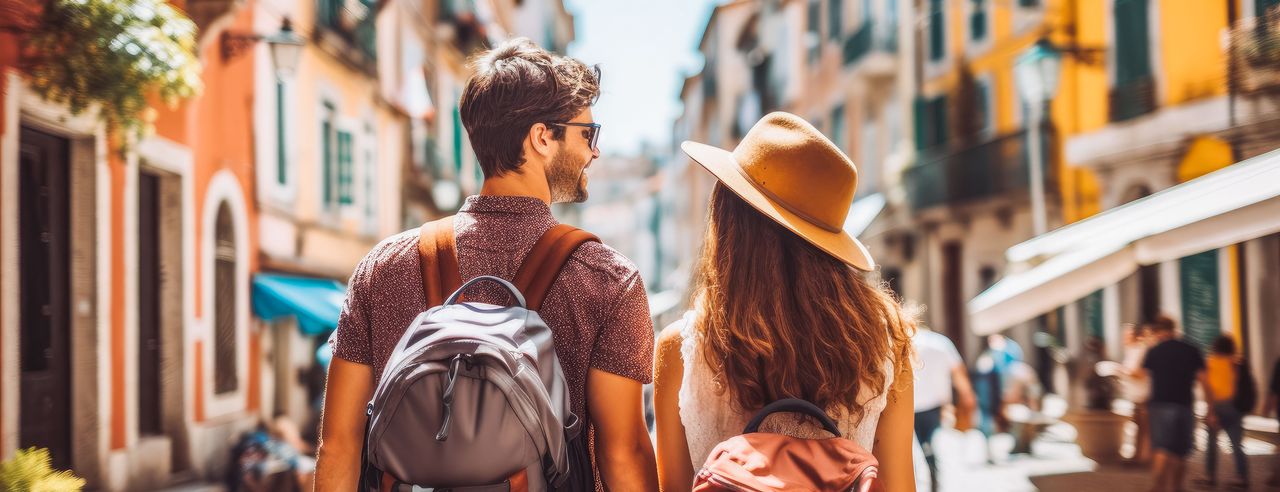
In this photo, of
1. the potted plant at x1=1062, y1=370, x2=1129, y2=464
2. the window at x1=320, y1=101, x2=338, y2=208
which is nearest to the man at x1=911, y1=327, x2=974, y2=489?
the potted plant at x1=1062, y1=370, x2=1129, y2=464

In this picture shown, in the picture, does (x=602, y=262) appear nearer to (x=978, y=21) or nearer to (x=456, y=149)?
(x=978, y=21)

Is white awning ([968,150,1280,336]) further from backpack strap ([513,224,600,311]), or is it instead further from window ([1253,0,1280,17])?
backpack strap ([513,224,600,311])

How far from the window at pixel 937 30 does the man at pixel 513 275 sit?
20.0 metres

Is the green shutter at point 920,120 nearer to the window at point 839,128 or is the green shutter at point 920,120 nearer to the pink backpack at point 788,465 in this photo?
the window at point 839,128

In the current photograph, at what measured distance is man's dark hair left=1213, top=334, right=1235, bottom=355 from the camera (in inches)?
359

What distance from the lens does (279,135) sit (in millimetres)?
11453

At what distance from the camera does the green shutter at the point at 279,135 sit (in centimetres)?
1136

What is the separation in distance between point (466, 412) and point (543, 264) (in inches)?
16.8

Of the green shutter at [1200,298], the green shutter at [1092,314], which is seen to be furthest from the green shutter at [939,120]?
the green shutter at [1200,298]

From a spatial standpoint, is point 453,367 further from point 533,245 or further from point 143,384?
point 143,384

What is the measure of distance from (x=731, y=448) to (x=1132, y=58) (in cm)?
1325

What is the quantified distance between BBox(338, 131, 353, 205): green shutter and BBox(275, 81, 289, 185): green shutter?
2.63 meters

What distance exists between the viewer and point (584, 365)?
2328 mm

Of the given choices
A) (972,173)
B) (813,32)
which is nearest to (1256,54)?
(972,173)
